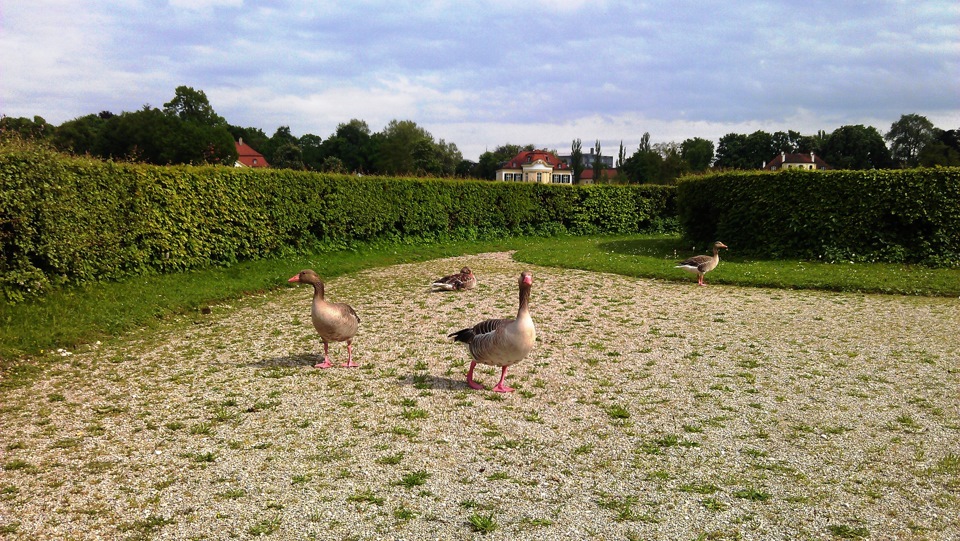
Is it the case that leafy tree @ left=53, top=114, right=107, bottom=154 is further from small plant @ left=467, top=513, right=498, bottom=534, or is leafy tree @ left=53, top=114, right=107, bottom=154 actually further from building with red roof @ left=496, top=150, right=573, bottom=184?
small plant @ left=467, top=513, right=498, bottom=534

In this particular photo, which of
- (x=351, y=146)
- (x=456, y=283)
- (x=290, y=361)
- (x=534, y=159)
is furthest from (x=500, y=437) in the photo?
(x=351, y=146)

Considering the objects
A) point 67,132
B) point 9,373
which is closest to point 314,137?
point 67,132

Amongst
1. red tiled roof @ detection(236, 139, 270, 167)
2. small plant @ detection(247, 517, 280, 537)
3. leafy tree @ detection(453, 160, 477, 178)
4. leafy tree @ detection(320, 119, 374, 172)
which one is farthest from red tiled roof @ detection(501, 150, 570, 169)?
small plant @ detection(247, 517, 280, 537)

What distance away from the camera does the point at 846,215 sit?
1970cm

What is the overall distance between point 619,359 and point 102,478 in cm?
682

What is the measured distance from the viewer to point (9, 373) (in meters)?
8.45

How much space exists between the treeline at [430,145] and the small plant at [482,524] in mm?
74048

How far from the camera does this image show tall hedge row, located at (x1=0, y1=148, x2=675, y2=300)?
1198 cm

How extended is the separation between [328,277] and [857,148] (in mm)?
104228

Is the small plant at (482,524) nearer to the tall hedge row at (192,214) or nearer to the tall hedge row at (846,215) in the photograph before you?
the tall hedge row at (192,214)

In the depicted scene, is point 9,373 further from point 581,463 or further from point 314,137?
point 314,137

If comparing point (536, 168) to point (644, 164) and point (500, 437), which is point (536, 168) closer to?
point (644, 164)

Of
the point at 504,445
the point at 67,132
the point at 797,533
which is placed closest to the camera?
the point at 797,533

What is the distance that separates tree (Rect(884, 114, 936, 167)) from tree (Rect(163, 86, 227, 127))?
114 meters
